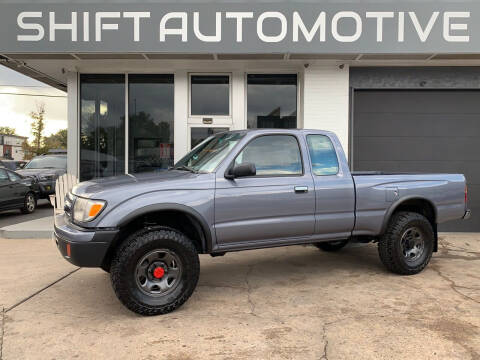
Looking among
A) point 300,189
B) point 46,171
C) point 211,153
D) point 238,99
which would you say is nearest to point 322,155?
point 300,189

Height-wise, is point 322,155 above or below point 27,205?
above

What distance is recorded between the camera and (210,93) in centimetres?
936

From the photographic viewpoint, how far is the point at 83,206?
3.94m

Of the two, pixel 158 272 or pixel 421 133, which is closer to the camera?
pixel 158 272

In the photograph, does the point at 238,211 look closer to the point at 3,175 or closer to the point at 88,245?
the point at 88,245

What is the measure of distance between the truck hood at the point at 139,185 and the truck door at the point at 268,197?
23cm

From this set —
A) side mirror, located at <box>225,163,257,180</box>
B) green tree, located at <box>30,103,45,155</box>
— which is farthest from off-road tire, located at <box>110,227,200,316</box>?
green tree, located at <box>30,103,45,155</box>

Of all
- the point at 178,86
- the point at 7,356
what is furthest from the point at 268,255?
the point at 178,86

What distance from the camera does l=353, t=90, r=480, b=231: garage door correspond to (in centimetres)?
884

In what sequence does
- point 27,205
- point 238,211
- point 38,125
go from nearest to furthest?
point 238,211, point 27,205, point 38,125

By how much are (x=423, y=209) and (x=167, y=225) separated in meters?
3.69

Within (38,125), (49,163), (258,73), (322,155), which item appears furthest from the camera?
(38,125)

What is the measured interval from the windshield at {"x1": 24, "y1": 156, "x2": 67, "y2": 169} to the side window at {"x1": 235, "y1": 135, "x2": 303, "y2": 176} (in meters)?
11.3

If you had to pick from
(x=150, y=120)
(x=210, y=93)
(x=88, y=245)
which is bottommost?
(x=88, y=245)
